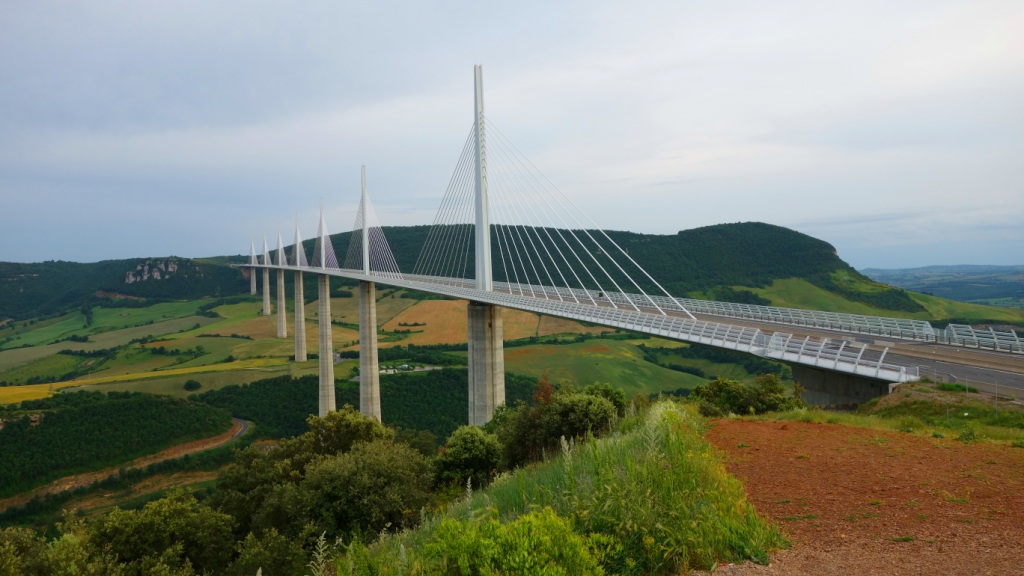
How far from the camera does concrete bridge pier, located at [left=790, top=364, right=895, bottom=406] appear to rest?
15.0 meters

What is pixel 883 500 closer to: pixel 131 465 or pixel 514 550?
pixel 514 550

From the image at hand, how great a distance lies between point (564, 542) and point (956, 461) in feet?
22.6

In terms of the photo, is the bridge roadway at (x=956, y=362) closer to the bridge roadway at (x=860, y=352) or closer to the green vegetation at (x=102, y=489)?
the bridge roadway at (x=860, y=352)

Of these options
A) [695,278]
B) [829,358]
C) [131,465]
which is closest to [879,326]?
[829,358]

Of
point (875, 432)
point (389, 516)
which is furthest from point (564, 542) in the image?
point (389, 516)

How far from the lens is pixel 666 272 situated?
89875 millimetres

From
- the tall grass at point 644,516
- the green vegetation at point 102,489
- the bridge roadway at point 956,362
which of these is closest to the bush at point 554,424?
the tall grass at point 644,516

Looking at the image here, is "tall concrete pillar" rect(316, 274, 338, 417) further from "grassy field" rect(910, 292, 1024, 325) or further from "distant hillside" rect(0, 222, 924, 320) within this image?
"grassy field" rect(910, 292, 1024, 325)

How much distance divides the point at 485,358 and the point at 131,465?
27.1m

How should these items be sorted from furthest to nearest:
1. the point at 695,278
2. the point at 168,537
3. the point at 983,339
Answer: the point at 695,278 → the point at 983,339 → the point at 168,537

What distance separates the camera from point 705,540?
4758 mm

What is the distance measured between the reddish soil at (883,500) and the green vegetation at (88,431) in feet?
143

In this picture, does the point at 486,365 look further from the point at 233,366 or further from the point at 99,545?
the point at 233,366

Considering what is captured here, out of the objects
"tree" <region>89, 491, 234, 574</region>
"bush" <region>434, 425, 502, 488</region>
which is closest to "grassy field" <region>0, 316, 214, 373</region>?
"tree" <region>89, 491, 234, 574</region>
